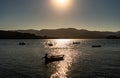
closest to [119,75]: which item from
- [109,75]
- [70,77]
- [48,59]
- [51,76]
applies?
[109,75]

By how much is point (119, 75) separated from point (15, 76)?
856 inches

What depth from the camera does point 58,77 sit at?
47031mm

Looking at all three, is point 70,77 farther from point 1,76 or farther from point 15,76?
point 1,76

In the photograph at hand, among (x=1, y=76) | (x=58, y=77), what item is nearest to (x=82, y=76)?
(x=58, y=77)

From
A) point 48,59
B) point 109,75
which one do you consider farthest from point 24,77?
point 48,59

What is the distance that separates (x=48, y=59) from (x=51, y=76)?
25.6 meters

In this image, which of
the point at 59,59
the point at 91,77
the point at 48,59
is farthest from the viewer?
the point at 59,59

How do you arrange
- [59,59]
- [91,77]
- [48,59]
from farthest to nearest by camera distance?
[59,59] → [48,59] → [91,77]

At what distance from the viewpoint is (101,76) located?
4709 centimetres

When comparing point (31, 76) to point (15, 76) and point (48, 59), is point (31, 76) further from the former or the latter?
point (48, 59)

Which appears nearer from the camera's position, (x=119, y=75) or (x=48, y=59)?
(x=119, y=75)

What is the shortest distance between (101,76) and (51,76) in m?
10.4

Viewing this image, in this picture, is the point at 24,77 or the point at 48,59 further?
the point at 48,59

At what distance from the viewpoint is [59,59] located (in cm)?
7919
